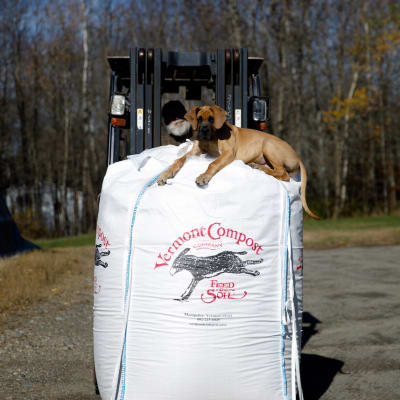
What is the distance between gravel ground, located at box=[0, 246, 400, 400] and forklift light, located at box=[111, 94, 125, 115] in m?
2.09

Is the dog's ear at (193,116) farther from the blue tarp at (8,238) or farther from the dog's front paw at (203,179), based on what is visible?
the blue tarp at (8,238)

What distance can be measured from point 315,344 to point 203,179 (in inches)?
109

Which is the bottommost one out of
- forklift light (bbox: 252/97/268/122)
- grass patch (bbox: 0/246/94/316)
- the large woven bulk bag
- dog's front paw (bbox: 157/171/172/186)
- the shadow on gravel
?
grass patch (bbox: 0/246/94/316)

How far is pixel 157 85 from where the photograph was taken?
15.8 ft

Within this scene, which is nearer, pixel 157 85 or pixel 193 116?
pixel 193 116

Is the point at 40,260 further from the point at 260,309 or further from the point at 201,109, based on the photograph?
the point at 260,309

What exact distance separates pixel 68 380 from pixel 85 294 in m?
4.06

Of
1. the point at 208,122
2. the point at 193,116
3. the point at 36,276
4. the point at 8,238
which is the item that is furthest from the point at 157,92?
the point at 8,238

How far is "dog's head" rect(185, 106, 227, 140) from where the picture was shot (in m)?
3.79

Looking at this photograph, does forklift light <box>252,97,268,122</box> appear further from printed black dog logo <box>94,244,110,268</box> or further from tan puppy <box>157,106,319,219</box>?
printed black dog logo <box>94,244,110,268</box>

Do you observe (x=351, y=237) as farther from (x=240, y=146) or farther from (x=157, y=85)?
(x=240, y=146)

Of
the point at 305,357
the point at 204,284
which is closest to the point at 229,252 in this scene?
the point at 204,284

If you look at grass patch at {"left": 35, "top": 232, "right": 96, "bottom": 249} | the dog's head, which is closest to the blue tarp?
grass patch at {"left": 35, "top": 232, "right": 96, "bottom": 249}

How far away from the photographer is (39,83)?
30.1 m
